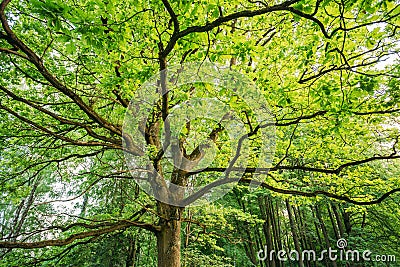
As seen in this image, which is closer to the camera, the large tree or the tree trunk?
the large tree

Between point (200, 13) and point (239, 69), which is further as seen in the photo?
point (239, 69)

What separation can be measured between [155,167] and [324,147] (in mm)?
3294

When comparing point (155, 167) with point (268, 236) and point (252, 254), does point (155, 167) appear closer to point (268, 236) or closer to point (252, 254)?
point (268, 236)

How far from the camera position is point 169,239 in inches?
170

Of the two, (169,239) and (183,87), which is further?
(169,239)

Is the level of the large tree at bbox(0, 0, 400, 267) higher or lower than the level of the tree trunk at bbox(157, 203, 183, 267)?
higher

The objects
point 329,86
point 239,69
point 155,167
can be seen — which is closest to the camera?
point 329,86

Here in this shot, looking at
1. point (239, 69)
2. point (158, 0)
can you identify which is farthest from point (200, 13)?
point (239, 69)

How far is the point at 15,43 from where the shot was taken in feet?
7.09

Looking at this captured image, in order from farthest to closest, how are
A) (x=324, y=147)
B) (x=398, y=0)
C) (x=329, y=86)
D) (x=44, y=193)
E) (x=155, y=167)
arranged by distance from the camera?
(x=44, y=193) < (x=324, y=147) < (x=155, y=167) < (x=329, y=86) < (x=398, y=0)

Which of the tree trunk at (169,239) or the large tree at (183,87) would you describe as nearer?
the large tree at (183,87)

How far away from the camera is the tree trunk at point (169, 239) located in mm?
4168

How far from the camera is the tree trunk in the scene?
13.7 feet

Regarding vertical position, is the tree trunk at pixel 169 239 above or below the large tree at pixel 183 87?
below
